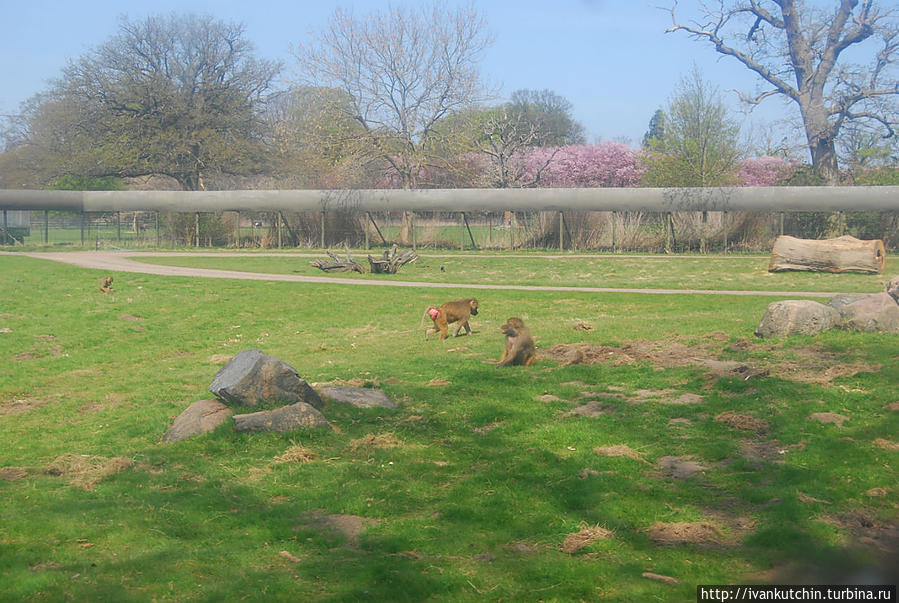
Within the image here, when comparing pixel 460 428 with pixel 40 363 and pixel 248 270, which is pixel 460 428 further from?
pixel 248 270

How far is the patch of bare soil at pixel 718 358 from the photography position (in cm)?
1149

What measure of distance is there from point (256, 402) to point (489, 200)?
34.7 m

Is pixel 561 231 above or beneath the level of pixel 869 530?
above

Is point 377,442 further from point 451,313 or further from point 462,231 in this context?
point 462,231

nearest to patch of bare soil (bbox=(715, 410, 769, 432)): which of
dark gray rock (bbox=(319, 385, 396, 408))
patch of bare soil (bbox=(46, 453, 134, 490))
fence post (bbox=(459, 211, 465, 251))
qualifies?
dark gray rock (bbox=(319, 385, 396, 408))

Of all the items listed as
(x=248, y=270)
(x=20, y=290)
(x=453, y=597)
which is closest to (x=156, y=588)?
(x=453, y=597)

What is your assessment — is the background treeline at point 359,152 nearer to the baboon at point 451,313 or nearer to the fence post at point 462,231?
the fence post at point 462,231

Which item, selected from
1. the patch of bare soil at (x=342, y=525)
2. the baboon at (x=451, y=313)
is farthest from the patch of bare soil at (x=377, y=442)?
the baboon at (x=451, y=313)

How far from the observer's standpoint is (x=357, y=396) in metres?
11.1

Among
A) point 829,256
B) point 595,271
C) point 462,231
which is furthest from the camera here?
point 462,231

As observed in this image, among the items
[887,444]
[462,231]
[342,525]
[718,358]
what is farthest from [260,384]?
[462,231]

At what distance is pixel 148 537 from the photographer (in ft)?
22.0

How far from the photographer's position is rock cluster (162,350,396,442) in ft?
31.3

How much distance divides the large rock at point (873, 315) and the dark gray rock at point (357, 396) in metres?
8.28
